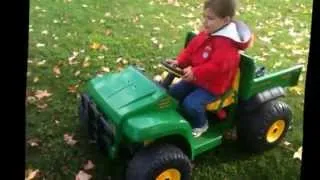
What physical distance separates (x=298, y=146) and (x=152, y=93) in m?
0.73

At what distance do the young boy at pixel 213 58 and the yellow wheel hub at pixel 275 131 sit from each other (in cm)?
28

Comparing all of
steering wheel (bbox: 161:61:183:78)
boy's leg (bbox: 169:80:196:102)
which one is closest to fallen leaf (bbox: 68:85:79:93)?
boy's leg (bbox: 169:80:196:102)

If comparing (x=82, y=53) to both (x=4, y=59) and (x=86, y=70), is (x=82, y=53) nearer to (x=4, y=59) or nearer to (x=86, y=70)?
(x=86, y=70)

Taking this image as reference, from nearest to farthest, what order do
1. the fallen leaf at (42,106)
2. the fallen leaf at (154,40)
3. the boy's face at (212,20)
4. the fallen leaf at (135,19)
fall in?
the boy's face at (212,20), the fallen leaf at (42,106), the fallen leaf at (154,40), the fallen leaf at (135,19)

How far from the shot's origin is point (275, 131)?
2104 millimetres

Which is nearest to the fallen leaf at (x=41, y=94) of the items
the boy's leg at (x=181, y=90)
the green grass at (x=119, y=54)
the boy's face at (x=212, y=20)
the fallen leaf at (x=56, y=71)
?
the green grass at (x=119, y=54)

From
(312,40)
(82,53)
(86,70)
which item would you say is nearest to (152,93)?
(312,40)

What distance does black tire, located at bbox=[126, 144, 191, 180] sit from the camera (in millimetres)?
1690

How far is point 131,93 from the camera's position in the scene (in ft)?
5.95

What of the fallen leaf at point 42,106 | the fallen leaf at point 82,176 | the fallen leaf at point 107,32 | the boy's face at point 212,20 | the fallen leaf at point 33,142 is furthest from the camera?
the fallen leaf at point 107,32

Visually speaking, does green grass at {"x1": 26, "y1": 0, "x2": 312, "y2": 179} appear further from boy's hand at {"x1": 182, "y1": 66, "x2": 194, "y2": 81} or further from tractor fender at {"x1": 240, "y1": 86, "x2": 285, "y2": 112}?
boy's hand at {"x1": 182, "y1": 66, "x2": 194, "y2": 81}

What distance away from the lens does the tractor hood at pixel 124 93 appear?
5.73ft

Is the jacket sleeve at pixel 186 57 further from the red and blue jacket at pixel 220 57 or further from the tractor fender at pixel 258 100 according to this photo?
the tractor fender at pixel 258 100

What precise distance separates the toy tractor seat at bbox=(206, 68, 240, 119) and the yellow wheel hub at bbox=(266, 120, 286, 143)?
0.71 feet
